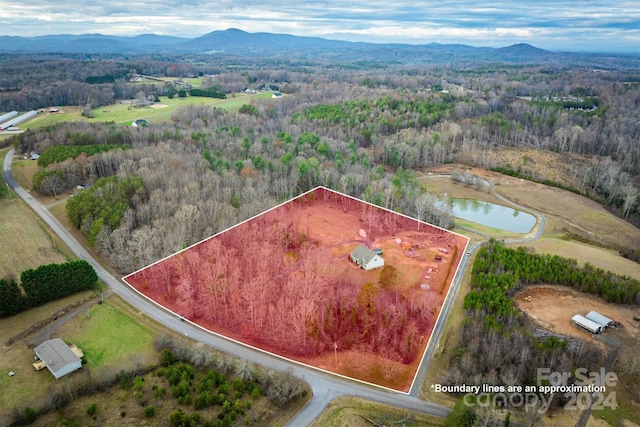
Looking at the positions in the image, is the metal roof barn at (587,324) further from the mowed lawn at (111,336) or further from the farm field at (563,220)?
the mowed lawn at (111,336)

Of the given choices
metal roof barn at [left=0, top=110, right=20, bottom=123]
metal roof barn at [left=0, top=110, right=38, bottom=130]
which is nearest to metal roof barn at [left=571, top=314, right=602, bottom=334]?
metal roof barn at [left=0, top=110, right=38, bottom=130]

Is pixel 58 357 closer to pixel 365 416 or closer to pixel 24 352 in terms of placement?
pixel 24 352

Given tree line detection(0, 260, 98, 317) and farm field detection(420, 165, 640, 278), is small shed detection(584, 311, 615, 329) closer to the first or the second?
farm field detection(420, 165, 640, 278)

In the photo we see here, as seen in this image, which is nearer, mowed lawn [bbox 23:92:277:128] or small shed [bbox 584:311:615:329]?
small shed [bbox 584:311:615:329]

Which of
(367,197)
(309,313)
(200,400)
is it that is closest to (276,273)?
(309,313)

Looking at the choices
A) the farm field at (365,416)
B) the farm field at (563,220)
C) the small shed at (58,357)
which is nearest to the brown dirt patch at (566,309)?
the farm field at (563,220)

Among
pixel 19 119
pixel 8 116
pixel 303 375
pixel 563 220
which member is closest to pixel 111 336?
pixel 303 375
